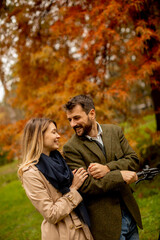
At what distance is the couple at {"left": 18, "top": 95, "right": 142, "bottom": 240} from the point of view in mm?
1561

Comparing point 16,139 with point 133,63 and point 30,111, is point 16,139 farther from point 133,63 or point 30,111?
point 133,63

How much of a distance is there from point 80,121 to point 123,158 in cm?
46

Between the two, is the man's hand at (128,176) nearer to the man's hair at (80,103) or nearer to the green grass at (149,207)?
the man's hair at (80,103)

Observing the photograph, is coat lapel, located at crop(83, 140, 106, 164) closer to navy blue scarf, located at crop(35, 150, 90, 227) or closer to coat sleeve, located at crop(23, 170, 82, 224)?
navy blue scarf, located at crop(35, 150, 90, 227)

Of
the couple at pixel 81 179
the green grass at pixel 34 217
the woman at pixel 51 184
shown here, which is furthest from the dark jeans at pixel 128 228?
the green grass at pixel 34 217

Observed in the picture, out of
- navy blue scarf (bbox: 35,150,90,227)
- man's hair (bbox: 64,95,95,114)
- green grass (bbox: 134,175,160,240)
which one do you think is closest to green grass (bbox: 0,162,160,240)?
green grass (bbox: 134,175,160,240)

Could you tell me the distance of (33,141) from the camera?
1.64 metres

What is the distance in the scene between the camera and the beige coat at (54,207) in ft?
4.92

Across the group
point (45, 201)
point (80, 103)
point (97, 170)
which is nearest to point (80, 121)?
point (80, 103)

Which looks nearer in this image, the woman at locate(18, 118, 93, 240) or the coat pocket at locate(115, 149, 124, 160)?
the woman at locate(18, 118, 93, 240)

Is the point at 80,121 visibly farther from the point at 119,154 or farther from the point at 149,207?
the point at 149,207

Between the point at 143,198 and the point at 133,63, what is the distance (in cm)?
260

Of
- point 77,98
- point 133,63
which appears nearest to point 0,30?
point 133,63

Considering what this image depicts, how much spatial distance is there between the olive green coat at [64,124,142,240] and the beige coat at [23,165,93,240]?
12 centimetres
